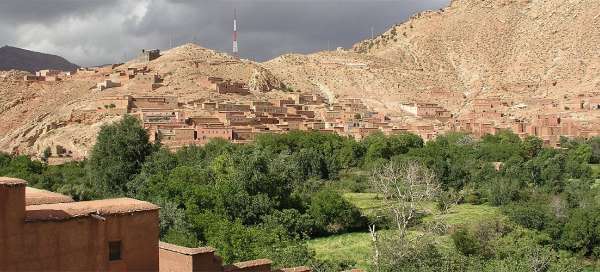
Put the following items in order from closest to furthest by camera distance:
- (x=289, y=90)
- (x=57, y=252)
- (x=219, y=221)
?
(x=57, y=252)
(x=219, y=221)
(x=289, y=90)

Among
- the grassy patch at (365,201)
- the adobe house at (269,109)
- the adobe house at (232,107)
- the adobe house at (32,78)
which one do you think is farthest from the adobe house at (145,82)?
the grassy patch at (365,201)

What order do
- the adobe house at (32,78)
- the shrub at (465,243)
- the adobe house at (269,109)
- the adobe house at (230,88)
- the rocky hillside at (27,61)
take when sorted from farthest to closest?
1. the rocky hillside at (27,61)
2. the adobe house at (32,78)
3. the adobe house at (230,88)
4. the adobe house at (269,109)
5. the shrub at (465,243)

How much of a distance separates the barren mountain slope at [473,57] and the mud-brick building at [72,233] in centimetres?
6099

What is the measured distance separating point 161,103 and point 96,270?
43882mm

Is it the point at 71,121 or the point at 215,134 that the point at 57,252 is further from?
the point at 71,121

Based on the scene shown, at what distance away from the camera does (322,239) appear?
25.9 m

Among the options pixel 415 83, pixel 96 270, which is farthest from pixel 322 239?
pixel 415 83

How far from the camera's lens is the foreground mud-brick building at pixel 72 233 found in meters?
6.59

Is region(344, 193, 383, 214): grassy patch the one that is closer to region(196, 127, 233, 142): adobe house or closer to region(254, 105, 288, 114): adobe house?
region(196, 127, 233, 142): adobe house

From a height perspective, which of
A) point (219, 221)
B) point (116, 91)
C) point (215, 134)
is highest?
point (116, 91)

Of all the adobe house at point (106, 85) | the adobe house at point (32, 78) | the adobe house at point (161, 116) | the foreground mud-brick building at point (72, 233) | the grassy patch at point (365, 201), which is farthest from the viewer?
the adobe house at point (32, 78)

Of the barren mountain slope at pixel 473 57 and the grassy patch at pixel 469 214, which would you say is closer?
the grassy patch at pixel 469 214

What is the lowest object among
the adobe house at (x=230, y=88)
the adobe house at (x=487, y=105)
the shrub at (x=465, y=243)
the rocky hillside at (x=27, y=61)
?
the shrub at (x=465, y=243)

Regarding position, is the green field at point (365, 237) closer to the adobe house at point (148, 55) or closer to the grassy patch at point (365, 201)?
the grassy patch at point (365, 201)
